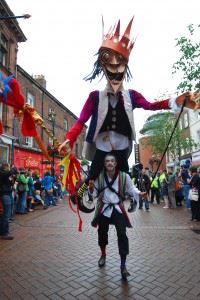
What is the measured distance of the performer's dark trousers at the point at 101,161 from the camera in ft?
12.0

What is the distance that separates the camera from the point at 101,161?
366 centimetres

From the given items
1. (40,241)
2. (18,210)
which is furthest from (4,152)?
(40,241)

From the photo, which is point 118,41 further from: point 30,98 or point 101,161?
point 30,98

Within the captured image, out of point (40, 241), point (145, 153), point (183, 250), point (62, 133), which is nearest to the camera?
point (183, 250)

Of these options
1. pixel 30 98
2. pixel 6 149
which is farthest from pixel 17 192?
pixel 30 98

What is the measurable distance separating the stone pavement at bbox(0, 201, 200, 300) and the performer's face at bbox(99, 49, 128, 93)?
2.37m

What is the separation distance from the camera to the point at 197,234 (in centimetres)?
678

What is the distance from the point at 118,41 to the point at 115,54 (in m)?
0.16

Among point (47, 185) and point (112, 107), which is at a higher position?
point (112, 107)

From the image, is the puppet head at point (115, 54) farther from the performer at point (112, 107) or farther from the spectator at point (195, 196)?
the spectator at point (195, 196)

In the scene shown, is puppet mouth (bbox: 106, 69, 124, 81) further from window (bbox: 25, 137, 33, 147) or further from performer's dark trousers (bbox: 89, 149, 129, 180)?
window (bbox: 25, 137, 33, 147)

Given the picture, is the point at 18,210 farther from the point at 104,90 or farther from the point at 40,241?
the point at 104,90

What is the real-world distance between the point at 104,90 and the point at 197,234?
4.74 m

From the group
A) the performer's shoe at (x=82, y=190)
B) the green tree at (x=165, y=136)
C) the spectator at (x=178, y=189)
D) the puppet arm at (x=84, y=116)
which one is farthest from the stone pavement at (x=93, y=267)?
the green tree at (x=165, y=136)
